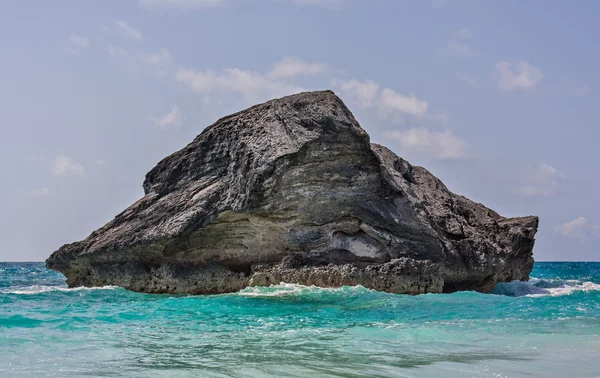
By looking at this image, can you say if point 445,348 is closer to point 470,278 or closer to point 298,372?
point 298,372

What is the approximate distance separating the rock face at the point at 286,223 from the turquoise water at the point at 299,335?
107 centimetres

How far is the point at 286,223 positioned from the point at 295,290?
2.09 m

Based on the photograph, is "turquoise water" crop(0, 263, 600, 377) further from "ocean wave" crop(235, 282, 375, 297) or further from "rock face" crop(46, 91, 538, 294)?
"rock face" crop(46, 91, 538, 294)

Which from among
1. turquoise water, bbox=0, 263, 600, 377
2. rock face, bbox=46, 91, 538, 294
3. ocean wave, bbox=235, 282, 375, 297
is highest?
rock face, bbox=46, 91, 538, 294

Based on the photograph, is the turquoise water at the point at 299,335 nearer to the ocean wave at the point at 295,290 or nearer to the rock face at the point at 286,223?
the ocean wave at the point at 295,290

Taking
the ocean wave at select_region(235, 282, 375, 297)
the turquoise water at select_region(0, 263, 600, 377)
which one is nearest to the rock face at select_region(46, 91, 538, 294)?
the ocean wave at select_region(235, 282, 375, 297)

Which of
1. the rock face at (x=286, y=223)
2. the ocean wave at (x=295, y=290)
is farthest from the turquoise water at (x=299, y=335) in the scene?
the rock face at (x=286, y=223)

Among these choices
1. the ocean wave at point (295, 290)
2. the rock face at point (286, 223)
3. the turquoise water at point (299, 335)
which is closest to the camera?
the turquoise water at point (299, 335)

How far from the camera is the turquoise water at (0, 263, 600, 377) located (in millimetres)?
9469

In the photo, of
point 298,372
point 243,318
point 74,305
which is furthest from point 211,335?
point 74,305

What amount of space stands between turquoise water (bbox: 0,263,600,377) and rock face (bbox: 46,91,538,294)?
1.07m

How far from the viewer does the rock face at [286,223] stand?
20234 mm

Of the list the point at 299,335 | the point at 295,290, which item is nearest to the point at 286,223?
the point at 295,290

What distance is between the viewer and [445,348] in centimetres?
1130
